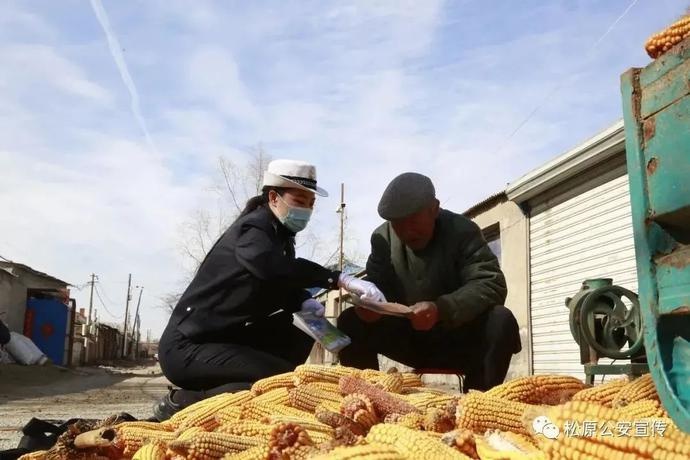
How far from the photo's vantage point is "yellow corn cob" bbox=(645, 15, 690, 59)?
5.21 ft

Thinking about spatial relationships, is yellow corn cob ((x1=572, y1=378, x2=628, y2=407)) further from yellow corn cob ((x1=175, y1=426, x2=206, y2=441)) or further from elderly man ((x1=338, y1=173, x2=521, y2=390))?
elderly man ((x1=338, y1=173, x2=521, y2=390))

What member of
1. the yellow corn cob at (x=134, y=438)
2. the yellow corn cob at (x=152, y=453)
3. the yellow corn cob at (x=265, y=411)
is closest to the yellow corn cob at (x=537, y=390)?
the yellow corn cob at (x=265, y=411)

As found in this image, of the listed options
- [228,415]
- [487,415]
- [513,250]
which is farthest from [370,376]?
[513,250]

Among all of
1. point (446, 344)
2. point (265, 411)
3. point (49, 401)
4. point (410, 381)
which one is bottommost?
point (49, 401)

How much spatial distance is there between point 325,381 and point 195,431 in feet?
2.40

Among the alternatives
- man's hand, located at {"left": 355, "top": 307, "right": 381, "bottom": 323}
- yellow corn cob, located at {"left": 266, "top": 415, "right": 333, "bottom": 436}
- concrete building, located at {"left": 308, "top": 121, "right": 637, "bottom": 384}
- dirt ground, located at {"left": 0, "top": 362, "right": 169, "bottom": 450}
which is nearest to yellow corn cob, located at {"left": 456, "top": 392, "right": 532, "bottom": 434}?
yellow corn cob, located at {"left": 266, "top": 415, "right": 333, "bottom": 436}

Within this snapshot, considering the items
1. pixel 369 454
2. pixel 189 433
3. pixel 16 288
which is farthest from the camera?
pixel 16 288

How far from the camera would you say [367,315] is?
14.3 feet

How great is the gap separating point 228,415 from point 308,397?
34 cm

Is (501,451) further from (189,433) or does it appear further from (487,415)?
(189,433)

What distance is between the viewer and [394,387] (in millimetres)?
2971

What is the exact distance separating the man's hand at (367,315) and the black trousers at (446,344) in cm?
6

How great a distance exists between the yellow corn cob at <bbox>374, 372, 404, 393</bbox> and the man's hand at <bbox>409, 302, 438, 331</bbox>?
0.85 meters

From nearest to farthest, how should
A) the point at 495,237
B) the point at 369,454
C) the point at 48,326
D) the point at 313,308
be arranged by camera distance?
the point at 369,454 < the point at 313,308 < the point at 495,237 < the point at 48,326
